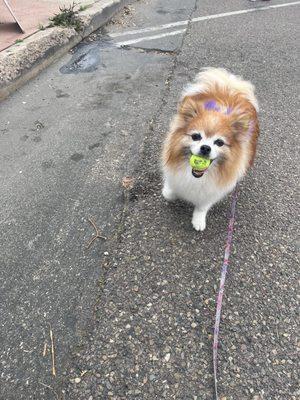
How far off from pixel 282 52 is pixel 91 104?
3.32 m

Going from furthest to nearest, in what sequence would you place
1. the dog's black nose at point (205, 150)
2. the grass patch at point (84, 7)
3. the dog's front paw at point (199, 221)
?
1. the grass patch at point (84, 7)
2. the dog's front paw at point (199, 221)
3. the dog's black nose at point (205, 150)

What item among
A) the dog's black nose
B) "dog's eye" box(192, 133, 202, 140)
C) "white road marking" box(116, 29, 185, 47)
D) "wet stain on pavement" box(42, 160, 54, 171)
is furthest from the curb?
the dog's black nose

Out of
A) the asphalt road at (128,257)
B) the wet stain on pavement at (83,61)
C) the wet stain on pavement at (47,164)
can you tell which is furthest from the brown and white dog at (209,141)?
the wet stain on pavement at (83,61)

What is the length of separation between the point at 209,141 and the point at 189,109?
258mm

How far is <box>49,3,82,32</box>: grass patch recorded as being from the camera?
17.1ft

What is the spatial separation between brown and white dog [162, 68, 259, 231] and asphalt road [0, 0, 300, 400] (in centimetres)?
40

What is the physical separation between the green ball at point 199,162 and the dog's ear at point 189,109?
261mm

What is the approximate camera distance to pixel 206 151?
223 centimetres

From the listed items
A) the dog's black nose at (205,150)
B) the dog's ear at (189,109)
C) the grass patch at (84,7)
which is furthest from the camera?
the grass patch at (84,7)

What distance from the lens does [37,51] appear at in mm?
4625

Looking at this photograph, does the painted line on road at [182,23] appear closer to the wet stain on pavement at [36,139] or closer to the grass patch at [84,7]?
the grass patch at [84,7]

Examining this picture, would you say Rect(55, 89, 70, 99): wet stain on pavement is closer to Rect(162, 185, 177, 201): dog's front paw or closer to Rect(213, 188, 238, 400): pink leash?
Rect(162, 185, 177, 201): dog's front paw

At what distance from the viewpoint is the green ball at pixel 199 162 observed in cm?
227

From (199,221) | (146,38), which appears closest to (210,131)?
(199,221)
